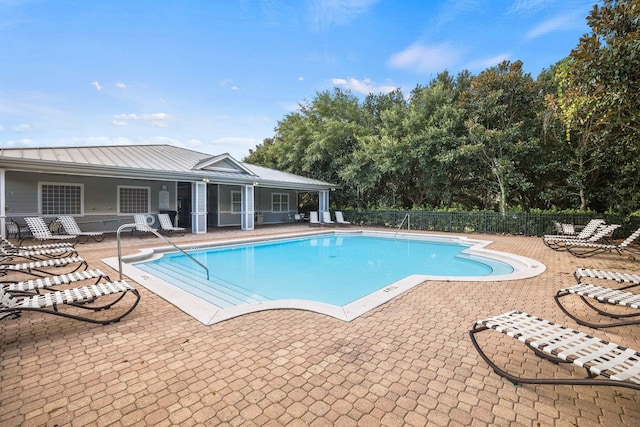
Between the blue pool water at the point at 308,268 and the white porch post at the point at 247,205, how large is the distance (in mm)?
3444

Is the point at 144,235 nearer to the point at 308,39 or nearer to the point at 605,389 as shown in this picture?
the point at 308,39

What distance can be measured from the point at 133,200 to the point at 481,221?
16913 millimetres

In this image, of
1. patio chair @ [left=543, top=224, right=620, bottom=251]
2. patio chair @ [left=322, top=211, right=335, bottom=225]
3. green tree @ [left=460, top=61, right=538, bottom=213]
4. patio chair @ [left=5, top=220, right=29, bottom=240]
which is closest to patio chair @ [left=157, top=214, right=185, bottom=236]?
patio chair @ [left=5, top=220, right=29, bottom=240]

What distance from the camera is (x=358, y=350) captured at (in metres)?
3.03

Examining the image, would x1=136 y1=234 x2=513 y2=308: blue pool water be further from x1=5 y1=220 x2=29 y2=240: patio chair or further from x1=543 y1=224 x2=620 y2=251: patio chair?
x1=5 y1=220 x2=29 y2=240: patio chair

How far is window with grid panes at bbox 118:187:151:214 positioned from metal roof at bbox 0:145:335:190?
166cm

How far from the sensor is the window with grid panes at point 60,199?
1173cm

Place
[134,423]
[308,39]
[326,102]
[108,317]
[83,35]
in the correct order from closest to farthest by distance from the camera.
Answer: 1. [134,423]
2. [108,317]
3. [83,35]
4. [308,39]
5. [326,102]

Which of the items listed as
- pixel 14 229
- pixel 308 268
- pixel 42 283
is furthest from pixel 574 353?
pixel 14 229

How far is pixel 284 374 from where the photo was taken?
259cm

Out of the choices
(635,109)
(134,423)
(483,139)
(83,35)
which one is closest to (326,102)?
(483,139)

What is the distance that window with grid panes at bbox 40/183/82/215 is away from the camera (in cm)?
1173

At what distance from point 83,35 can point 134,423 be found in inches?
602

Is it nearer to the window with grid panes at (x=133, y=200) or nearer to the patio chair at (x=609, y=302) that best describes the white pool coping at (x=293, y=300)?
the patio chair at (x=609, y=302)
